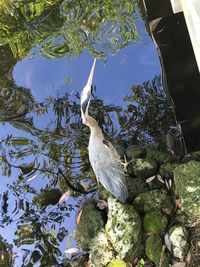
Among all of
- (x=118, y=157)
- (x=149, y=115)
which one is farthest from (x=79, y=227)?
(x=149, y=115)

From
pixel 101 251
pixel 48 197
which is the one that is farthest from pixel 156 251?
pixel 48 197

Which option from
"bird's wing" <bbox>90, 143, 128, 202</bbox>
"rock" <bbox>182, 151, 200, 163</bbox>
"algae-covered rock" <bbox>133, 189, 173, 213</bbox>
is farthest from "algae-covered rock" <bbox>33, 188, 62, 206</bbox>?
"rock" <bbox>182, 151, 200, 163</bbox>

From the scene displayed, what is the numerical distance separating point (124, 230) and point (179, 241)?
216 mm

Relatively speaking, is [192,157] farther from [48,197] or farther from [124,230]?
[48,197]

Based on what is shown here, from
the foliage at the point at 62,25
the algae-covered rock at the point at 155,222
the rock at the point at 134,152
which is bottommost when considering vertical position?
the algae-covered rock at the point at 155,222

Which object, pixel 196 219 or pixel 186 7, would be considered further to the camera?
pixel 196 219

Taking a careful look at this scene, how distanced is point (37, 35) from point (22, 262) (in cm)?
125

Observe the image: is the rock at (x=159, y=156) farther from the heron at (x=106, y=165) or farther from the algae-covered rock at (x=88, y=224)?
the algae-covered rock at (x=88, y=224)

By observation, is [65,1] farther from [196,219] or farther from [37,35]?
[196,219]

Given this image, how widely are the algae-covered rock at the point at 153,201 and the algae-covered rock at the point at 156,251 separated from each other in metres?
0.12

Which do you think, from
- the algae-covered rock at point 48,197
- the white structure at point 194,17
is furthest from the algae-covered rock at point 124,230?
the white structure at point 194,17

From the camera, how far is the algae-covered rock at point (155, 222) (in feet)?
4.77

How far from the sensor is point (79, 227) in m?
1.63

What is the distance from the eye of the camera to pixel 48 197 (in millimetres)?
1830
